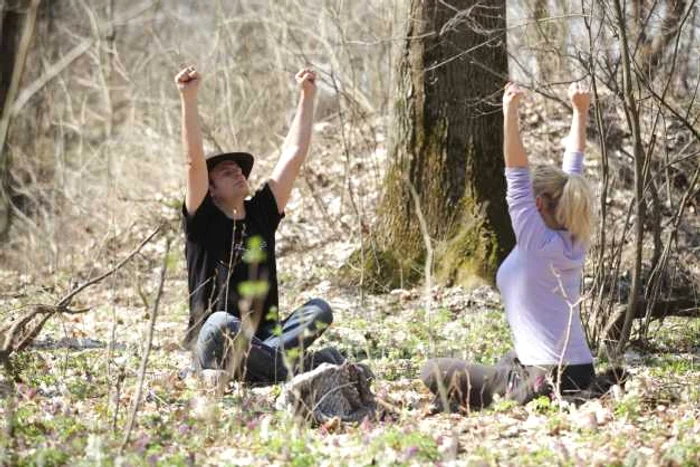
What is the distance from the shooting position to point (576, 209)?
484cm

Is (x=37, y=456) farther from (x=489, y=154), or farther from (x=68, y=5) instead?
(x=68, y=5)

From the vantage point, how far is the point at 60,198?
13.9 meters

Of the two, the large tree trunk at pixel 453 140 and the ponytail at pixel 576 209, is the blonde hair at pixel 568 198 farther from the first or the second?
the large tree trunk at pixel 453 140

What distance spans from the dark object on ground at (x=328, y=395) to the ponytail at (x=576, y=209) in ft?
3.77

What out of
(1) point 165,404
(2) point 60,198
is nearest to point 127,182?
(2) point 60,198

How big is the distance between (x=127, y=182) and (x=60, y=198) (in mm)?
1849

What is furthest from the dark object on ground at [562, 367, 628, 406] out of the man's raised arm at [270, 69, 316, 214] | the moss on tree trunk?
the moss on tree trunk

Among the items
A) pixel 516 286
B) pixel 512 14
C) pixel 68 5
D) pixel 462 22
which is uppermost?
pixel 68 5

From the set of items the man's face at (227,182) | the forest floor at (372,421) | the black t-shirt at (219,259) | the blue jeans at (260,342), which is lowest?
the forest floor at (372,421)

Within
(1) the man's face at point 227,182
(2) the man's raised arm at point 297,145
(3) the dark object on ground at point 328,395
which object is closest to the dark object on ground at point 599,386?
(3) the dark object on ground at point 328,395

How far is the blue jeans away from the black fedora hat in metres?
0.84

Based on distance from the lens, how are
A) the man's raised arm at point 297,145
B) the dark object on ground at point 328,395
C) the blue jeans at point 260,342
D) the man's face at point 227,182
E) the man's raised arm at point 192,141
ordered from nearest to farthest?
the dark object on ground at point 328,395 < the man's raised arm at point 192,141 < the blue jeans at point 260,342 < the man's face at point 227,182 < the man's raised arm at point 297,145

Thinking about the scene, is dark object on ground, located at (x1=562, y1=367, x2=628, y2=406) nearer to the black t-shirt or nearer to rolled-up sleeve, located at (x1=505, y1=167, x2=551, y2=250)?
rolled-up sleeve, located at (x1=505, y1=167, x2=551, y2=250)

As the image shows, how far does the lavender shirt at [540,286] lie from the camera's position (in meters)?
4.83
